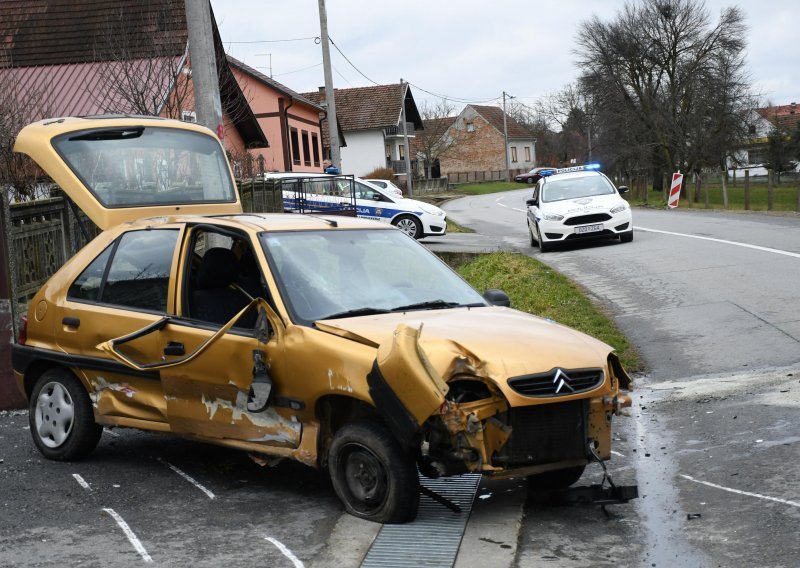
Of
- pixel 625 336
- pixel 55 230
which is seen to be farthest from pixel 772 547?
pixel 55 230

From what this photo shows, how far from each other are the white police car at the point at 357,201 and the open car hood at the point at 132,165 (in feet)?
41.6

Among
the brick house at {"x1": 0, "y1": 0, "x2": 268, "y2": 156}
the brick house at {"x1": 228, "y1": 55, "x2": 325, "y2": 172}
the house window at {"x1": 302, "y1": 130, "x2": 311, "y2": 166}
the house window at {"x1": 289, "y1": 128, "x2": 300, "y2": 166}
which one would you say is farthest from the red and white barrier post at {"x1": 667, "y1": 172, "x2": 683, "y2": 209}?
the brick house at {"x1": 0, "y1": 0, "x2": 268, "y2": 156}

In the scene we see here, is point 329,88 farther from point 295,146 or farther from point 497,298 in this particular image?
point 497,298

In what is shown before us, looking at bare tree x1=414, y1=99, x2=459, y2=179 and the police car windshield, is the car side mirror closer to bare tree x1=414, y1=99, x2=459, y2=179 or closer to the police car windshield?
the police car windshield

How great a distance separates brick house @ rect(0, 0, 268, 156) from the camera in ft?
80.0

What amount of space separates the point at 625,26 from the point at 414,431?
215ft

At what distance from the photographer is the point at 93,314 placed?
745 centimetres

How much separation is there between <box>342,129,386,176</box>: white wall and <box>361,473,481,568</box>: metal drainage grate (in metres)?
74.5

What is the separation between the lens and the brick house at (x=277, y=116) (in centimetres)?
4538

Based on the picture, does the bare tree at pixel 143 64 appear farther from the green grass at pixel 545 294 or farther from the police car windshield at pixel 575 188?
the police car windshield at pixel 575 188

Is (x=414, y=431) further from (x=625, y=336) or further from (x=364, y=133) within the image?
(x=364, y=133)

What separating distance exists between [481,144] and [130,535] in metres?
121

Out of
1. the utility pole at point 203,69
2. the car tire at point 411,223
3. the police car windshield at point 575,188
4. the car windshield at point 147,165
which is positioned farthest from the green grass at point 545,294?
the car tire at point 411,223

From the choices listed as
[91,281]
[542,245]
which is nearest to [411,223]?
[542,245]
